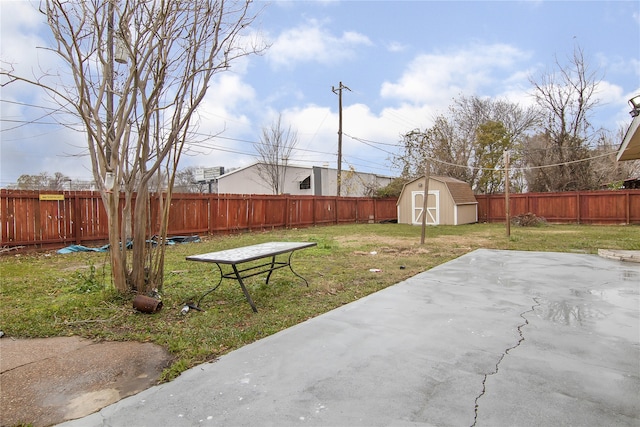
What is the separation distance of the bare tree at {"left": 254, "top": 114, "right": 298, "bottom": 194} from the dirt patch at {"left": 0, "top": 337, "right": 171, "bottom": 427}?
2381 centimetres

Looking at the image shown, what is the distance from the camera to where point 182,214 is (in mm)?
12531

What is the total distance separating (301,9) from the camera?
7039 millimetres

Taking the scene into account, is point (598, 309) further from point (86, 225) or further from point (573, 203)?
point (573, 203)

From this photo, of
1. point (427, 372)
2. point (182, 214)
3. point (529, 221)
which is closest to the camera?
point (427, 372)

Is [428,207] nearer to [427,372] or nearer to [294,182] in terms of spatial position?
[294,182]

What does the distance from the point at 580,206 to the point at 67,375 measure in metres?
22.7

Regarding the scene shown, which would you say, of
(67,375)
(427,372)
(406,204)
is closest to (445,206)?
(406,204)

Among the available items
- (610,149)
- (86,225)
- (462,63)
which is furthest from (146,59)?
(610,149)

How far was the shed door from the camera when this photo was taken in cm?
2000

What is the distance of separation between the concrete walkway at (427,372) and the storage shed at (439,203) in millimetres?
15524

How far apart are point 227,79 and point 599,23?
395 inches

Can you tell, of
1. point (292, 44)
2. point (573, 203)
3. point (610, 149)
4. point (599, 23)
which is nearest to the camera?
point (292, 44)

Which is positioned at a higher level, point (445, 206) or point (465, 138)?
point (465, 138)

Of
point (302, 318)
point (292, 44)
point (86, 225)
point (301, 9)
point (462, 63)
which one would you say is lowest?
point (302, 318)
